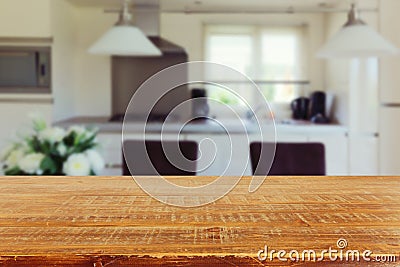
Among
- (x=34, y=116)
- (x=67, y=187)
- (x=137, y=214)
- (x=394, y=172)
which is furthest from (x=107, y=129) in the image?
(x=137, y=214)

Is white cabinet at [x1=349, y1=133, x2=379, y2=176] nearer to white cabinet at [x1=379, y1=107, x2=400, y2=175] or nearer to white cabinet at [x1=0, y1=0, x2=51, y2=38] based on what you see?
white cabinet at [x1=379, y1=107, x2=400, y2=175]

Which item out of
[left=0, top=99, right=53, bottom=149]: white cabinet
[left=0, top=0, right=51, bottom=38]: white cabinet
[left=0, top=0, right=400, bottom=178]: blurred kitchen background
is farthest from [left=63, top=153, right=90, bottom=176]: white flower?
[left=0, top=0, right=51, bottom=38]: white cabinet

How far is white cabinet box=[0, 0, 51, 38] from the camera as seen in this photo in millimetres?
3613

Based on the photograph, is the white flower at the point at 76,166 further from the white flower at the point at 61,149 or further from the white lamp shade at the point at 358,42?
the white lamp shade at the point at 358,42

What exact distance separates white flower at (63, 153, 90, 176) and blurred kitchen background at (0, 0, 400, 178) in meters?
1.30

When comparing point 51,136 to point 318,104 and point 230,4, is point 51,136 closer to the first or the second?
point 230,4

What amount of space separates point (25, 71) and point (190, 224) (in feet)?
11.7

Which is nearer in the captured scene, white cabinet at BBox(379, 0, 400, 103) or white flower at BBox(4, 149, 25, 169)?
white flower at BBox(4, 149, 25, 169)

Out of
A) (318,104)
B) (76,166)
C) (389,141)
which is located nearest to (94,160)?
(76,166)

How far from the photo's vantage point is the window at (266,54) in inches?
190

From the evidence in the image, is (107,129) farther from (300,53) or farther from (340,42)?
(300,53)

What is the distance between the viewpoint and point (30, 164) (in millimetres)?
1500

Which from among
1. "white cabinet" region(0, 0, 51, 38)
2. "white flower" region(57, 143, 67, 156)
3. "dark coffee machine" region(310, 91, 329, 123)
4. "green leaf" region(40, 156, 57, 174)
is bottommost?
"green leaf" region(40, 156, 57, 174)

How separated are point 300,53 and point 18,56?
2904 millimetres
